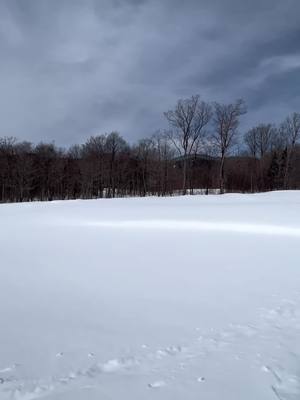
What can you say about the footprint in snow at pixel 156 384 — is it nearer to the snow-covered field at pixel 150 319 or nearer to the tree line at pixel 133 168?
the snow-covered field at pixel 150 319

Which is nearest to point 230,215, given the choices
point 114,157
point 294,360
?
point 294,360

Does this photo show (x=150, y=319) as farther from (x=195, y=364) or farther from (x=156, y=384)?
(x=156, y=384)

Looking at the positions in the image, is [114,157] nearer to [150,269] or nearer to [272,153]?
[272,153]

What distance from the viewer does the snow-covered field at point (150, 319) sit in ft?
8.44

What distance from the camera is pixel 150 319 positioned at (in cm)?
394

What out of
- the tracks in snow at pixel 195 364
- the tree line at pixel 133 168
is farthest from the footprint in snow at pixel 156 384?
the tree line at pixel 133 168

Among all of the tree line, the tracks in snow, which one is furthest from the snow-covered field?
the tree line

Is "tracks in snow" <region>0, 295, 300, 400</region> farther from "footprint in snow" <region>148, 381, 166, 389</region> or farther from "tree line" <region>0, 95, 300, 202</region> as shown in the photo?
"tree line" <region>0, 95, 300, 202</region>

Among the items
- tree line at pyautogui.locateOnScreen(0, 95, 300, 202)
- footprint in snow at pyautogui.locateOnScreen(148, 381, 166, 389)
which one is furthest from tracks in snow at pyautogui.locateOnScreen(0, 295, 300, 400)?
tree line at pyautogui.locateOnScreen(0, 95, 300, 202)

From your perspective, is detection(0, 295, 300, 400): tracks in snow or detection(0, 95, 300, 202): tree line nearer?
detection(0, 295, 300, 400): tracks in snow

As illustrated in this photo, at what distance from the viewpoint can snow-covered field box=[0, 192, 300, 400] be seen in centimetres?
257

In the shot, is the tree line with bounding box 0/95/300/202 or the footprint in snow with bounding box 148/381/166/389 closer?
the footprint in snow with bounding box 148/381/166/389

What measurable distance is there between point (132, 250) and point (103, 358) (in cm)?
519

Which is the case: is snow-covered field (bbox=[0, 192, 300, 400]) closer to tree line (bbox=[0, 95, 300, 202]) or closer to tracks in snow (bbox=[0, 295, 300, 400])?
tracks in snow (bbox=[0, 295, 300, 400])
